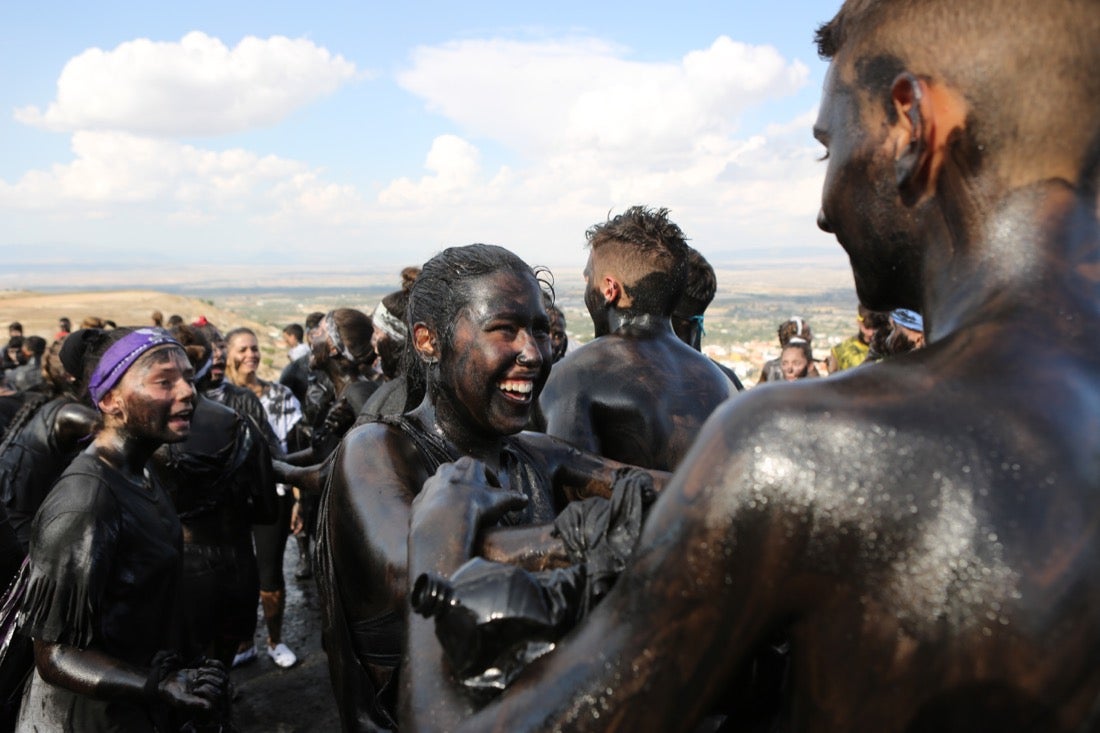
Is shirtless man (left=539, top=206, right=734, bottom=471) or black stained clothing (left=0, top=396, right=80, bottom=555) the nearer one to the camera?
shirtless man (left=539, top=206, right=734, bottom=471)

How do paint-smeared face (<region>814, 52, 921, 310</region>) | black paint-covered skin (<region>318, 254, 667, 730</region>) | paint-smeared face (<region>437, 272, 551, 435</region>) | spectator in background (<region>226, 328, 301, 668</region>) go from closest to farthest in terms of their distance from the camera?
paint-smeared face (<region>814, 52, 921, 310</region>) < black paint-covered skin (<region>318, 254, 667, 730</region>) < paint-smeared face (<region>437, 272, 551, 435</region>) < spectator in background (<region>226, 328, 301, 668</region>)

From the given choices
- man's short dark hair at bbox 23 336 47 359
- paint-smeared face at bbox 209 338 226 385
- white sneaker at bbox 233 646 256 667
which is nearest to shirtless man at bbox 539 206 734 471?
white sneaker at bbox 233 646 256 667

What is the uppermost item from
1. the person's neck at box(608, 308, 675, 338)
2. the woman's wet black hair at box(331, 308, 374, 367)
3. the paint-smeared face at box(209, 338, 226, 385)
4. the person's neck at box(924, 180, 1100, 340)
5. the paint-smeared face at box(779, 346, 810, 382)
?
the person's neck at box(924, 180, 1100, 340)

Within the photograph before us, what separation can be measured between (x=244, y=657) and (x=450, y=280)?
521 centimetres

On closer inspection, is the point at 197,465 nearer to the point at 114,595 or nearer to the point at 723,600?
the point at 114,595

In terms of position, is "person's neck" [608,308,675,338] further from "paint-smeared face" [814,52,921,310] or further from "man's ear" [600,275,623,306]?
"paint-smeared face" [814,52,921,310]

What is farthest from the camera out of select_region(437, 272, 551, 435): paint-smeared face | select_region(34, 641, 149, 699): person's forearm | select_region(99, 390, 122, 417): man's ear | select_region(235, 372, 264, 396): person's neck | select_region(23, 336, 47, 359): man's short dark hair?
select_region(23, 336, 47, 359): man's short dark hair

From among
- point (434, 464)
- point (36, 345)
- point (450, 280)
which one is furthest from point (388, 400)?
point (36, 345)

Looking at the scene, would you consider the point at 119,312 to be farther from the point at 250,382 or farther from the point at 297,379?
the point at 250,382

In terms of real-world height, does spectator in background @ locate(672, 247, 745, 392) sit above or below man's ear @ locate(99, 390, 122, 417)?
above

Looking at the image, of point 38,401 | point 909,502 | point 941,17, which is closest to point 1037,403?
point 909,502

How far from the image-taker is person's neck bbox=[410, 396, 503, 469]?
7.99ft

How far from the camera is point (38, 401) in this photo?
5387mm

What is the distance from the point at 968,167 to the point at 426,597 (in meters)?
0.95
